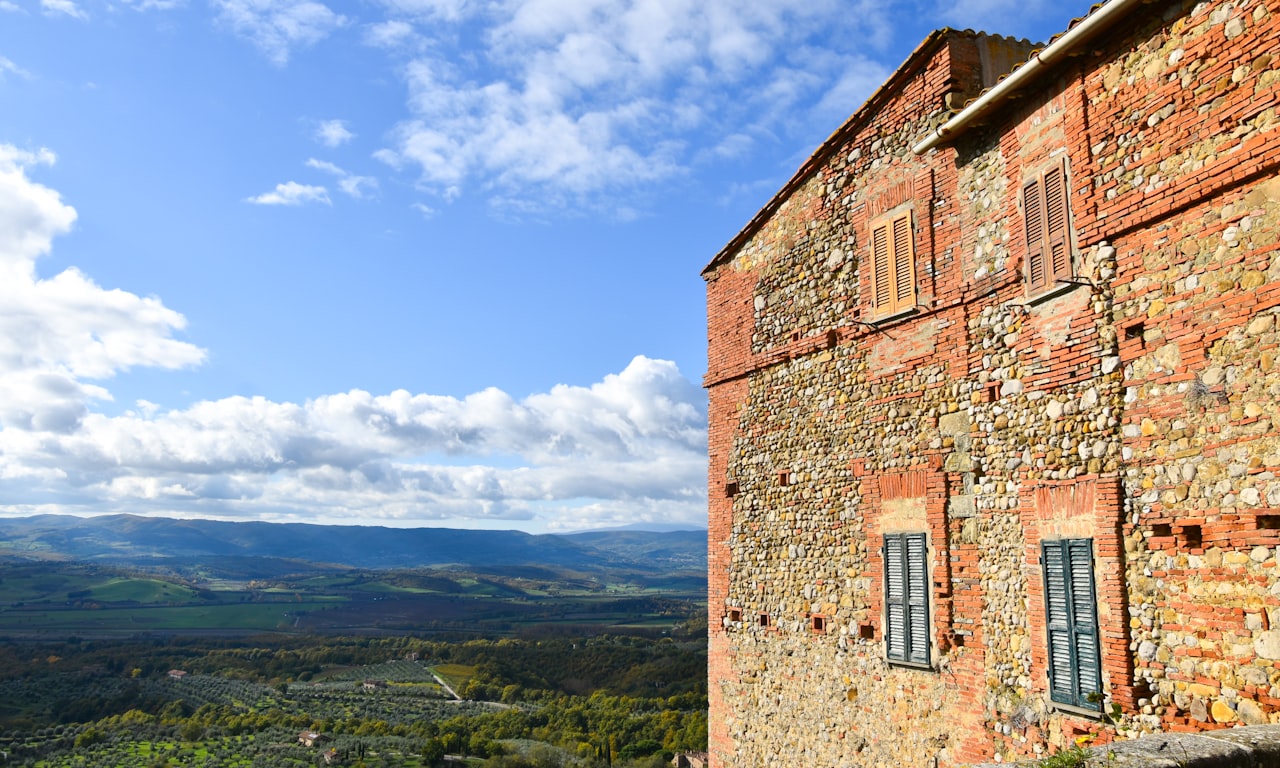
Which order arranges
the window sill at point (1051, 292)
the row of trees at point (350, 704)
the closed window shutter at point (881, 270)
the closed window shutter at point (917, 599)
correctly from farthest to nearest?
1. the row of trees at point (350, 704)
2. the closed window shutter at point (881, 270)
3. the closed window shutter at point (917, 599)
4. the window sill at point (1051, 292)

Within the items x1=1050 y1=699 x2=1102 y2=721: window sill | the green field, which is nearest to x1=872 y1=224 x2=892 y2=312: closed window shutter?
x1=1050 y1=699 x2=1102 y2=721: window sill

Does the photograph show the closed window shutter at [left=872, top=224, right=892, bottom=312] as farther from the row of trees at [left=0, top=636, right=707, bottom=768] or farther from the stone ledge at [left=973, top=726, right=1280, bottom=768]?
the row of trees at [left=0, top=636, right=707, bottom=768]

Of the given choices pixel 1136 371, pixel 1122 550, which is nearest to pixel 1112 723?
pixel 1122 550

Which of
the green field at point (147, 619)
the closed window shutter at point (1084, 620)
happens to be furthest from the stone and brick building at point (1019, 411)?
the green field at point (147, 619)

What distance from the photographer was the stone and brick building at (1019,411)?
5.62 m

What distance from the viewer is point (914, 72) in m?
8.79

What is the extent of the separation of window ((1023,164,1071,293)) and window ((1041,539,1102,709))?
2.19 m

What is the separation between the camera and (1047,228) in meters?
7.11

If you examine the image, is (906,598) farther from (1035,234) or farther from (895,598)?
(1035,234)

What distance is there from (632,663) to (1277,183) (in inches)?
2686

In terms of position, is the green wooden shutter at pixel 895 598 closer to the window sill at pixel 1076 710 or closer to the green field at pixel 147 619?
the window sill at pixel 1076 710

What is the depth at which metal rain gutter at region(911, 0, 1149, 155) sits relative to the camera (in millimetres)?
6426

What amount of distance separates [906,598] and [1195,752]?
3.99 m

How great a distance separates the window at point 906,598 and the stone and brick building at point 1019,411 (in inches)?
1.1
